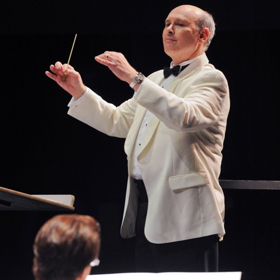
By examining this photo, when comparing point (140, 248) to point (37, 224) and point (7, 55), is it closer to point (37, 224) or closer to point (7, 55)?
point (37, 224)

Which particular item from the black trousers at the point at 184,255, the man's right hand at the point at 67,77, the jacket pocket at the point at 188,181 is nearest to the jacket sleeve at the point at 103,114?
the man's right hand at the point at 67,77

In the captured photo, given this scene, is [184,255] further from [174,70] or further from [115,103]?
[115,103]

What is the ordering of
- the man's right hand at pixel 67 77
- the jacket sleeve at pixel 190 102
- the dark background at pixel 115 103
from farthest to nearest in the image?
the dark background at pixel 115 103 → the man's right hand at pixel 67 77 → the jacket sleeve at pixel 190 102

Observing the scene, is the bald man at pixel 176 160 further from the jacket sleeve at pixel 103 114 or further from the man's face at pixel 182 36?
the jacket sleeve at pixel 103 114

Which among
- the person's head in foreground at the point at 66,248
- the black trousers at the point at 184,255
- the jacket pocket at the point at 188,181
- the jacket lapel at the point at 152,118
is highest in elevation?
the jacket lapel at the point at 152,118

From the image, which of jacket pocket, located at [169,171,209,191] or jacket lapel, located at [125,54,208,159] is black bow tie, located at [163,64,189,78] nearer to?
jacket lapel, located at [125,54,208,159]

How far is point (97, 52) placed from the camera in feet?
11.8

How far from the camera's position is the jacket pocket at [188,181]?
226cm

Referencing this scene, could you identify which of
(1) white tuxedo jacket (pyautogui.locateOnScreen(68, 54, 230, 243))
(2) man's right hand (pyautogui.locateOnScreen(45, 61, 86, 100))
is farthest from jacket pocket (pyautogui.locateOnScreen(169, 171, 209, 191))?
(2) man's right hand (pyautogui.locateOnScreen(45, 61, 86, 100))

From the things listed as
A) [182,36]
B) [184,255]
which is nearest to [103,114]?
[182,36]

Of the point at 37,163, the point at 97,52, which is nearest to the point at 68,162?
the point at 37,163

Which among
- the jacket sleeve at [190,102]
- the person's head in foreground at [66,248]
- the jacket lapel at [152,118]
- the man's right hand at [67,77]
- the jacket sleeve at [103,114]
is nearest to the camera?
the person's head in foreground at [66,248]

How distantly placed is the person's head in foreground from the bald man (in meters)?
0.95

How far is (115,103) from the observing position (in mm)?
3537
